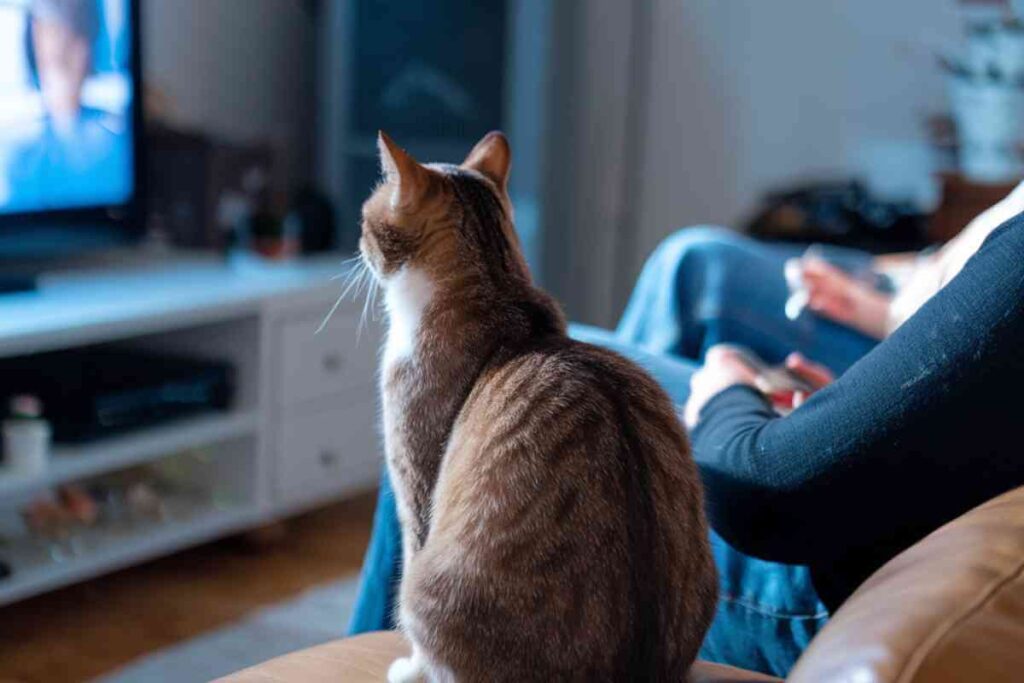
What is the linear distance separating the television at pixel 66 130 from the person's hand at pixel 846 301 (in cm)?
129

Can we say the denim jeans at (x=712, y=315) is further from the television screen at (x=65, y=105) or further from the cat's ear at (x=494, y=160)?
the television screen at (x=65, y=105)

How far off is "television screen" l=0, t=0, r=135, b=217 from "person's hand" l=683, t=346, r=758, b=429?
1325mm

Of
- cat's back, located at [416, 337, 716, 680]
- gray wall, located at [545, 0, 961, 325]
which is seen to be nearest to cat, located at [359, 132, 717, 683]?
cat's back, located at [416, 337, 716, 680]

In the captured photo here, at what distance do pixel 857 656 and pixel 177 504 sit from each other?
6.39ft

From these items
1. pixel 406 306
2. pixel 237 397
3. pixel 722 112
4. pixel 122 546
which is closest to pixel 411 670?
pixel 406 306

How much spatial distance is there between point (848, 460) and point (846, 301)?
79 cm

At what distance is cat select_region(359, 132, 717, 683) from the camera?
3.18 ft

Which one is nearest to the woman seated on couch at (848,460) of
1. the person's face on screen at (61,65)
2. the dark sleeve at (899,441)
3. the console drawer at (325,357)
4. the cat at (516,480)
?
the dark sleeve at (899,441)

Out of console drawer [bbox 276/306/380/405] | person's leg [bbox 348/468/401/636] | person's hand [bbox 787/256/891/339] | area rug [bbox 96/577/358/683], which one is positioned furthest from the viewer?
console drawer [bbox 276/306/380/405]

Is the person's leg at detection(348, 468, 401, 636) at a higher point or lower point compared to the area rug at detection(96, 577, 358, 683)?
higher

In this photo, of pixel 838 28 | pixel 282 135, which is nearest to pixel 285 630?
pixel 282 135

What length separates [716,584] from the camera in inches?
42.9

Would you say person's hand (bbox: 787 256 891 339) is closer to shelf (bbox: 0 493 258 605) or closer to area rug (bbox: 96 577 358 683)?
area rug (bbox: 96 577 358 683)

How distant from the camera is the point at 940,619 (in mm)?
712
